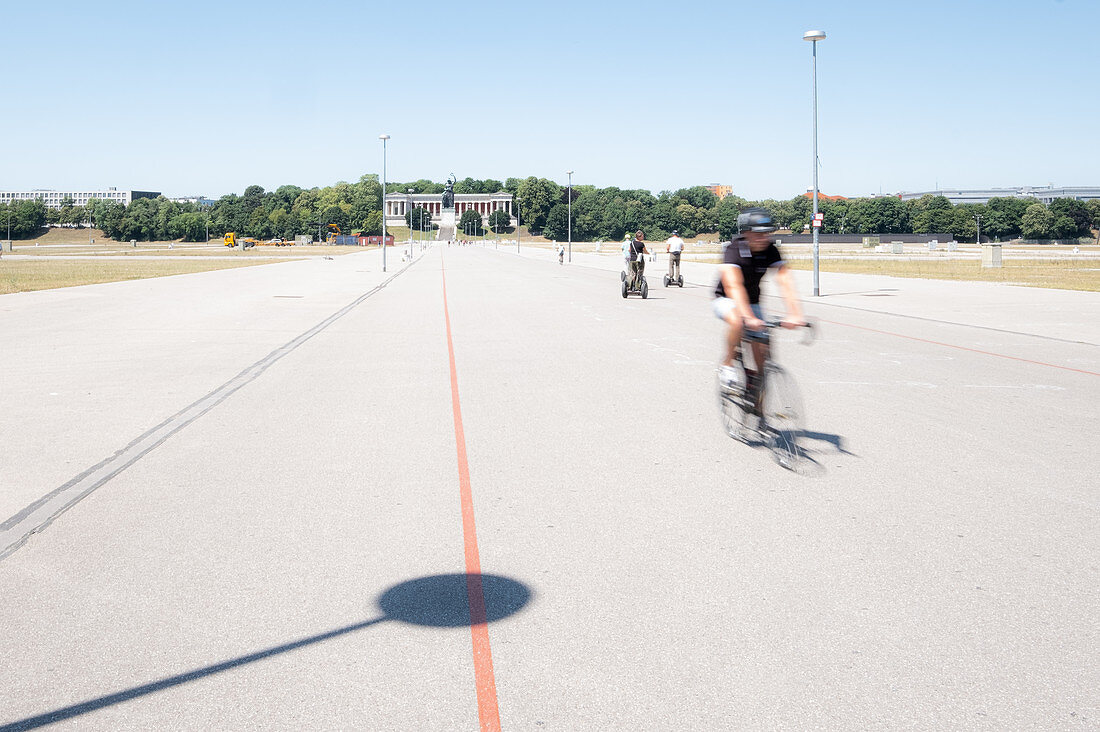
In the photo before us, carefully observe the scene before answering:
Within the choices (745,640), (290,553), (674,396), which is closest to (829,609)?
(745,640)

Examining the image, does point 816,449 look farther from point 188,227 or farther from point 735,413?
point 188,227

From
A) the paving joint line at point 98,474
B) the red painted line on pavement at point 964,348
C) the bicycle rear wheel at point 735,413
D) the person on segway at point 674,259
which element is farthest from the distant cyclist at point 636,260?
the bicycle rear wheel at point 735,413

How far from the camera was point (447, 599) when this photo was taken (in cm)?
464

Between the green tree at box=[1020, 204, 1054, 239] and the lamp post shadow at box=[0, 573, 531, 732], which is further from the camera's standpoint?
the green tree at box=[1020, 204, 1054, 239]

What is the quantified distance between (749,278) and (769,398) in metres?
0.96

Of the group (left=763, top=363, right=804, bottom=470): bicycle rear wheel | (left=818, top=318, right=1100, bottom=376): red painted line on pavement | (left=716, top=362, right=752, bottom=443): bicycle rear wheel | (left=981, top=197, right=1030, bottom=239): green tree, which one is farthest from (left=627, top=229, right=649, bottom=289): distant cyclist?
(left=981, top=197, right=1030, bottom=239): green tree

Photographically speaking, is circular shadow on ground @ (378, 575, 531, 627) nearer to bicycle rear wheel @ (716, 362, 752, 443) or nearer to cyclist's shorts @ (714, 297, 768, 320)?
cyclist's shorts @ (714, 297, 768, 320)

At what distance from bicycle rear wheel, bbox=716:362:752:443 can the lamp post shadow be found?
355cm

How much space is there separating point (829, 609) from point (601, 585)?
1.08 metres

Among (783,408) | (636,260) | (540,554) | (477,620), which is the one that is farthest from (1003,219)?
(477,620)

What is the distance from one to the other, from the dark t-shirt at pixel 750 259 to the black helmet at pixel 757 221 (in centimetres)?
17

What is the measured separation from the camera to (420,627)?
4.31 metres

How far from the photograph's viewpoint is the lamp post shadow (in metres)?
3.61

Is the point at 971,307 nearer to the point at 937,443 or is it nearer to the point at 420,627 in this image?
the point at 937,443
